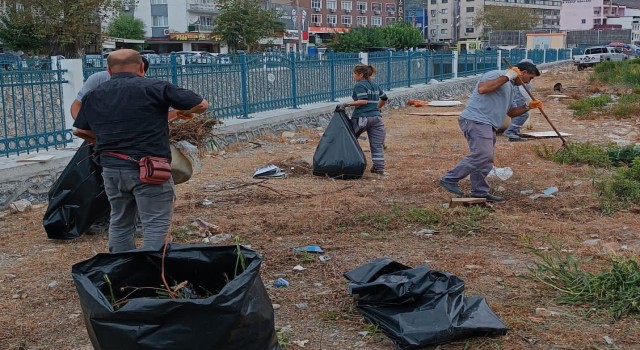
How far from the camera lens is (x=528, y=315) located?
385cm

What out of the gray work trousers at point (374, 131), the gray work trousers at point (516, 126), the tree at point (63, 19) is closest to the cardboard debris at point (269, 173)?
the gray work trousers at point (374, 131)

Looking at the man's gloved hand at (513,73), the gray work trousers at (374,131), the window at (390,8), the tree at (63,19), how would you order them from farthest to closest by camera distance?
the window at (390,8), the tree at (63,19), the gray work trousers at (374,131), the man's gloved hand at (513,73)

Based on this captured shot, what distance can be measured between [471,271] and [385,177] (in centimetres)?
364

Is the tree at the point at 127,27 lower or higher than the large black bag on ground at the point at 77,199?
higher

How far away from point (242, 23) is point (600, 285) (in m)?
40.8

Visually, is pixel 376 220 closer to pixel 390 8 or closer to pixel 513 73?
pixel 513 73

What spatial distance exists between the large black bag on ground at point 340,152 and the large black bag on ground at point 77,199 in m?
3.11

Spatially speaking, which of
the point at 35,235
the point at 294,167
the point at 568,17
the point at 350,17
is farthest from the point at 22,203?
the point at 568,17

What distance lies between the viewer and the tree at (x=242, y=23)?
42969 millimetres

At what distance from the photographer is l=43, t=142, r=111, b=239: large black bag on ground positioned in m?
5.17

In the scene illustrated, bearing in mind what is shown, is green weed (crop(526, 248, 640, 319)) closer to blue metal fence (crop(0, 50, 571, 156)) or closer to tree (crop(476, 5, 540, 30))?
blue metal fence (crop(0, 50, 571, 156))

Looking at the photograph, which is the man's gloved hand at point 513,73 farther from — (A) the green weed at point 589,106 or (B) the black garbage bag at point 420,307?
(A) the green weed at point 589,106

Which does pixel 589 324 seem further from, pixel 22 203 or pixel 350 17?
pixel 350 17

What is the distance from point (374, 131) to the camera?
8.26 m
